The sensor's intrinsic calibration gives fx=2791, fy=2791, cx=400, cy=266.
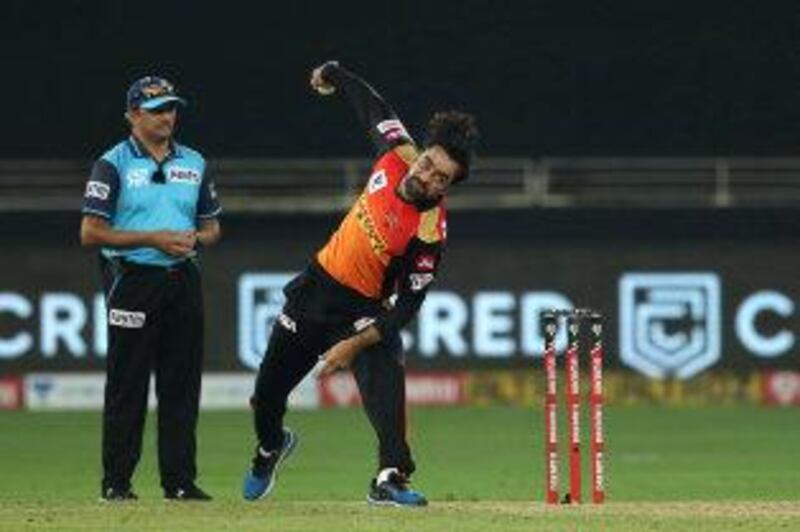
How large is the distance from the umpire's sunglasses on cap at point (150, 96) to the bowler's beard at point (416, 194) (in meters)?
1.23

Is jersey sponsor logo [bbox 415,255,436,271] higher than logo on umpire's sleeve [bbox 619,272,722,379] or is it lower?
higher

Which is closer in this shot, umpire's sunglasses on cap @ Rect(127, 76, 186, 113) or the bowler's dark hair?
the bowler's dark hair

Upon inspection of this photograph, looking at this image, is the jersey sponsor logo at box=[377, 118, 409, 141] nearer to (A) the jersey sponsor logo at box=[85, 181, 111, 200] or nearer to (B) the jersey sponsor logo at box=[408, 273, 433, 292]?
(B) the jersey sponsor logo at box=[408, 273, 433, 292]

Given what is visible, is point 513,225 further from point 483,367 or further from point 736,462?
point 736,462

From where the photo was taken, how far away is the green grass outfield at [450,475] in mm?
10992

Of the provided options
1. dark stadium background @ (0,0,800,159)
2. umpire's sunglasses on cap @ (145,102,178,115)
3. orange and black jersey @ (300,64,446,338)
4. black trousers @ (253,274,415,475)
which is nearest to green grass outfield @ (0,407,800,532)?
black trousers @ (253,274,415,475)

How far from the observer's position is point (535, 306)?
23.7 m

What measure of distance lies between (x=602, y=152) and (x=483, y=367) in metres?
4.24

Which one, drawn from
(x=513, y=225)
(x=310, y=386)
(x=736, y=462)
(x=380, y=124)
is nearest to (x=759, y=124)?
(x=513, y=225)

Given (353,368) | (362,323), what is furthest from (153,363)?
(362,323)

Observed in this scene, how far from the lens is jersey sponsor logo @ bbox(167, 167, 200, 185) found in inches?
476

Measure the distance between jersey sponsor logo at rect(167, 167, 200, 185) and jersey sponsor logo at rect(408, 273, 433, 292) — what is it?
4.03 feet

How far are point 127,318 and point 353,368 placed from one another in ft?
3.46

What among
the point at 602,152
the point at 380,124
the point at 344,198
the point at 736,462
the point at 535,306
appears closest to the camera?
the point at 380,124
